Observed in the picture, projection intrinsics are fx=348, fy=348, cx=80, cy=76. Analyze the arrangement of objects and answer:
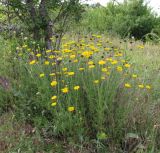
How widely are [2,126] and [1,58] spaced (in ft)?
4.63

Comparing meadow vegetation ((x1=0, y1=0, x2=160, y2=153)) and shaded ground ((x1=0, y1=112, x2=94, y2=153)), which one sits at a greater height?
meadow vegetation ((x1=0, y1=0, x2=160, y2=153))

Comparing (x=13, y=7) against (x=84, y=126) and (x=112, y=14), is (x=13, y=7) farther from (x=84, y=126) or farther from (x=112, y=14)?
(x=112, y=14)

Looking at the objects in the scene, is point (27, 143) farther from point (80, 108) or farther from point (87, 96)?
point (87, 96)

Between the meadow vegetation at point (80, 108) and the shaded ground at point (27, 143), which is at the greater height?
the meadow vegetation at point (80, 108)

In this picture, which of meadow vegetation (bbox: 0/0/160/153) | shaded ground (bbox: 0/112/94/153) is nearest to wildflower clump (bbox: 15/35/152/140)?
meadow vegetation (bbox: 0/0/160/153)

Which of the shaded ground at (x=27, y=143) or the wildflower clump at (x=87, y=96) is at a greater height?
the wildflower clump at (x=87, y=96)

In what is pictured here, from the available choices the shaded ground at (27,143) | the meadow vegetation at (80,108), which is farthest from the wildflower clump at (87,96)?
the shaded ground at (27,143)

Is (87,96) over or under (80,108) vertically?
over

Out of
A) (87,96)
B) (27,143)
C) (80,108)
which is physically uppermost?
(87,96)

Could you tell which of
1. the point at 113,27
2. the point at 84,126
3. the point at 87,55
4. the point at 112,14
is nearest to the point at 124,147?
the point at 84,126

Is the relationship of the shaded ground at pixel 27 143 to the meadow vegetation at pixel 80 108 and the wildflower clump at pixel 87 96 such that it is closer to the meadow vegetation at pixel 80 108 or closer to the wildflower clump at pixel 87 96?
the meadow vegetation at pixel 80 108

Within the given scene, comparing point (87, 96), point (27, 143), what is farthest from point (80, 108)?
point (27, 143)

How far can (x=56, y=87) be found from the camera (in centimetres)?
351

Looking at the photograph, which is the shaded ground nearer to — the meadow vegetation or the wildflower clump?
the meadow vegetation
